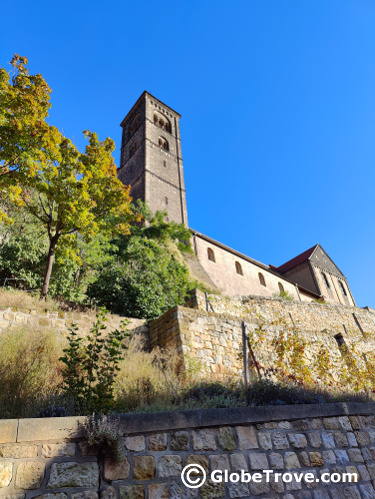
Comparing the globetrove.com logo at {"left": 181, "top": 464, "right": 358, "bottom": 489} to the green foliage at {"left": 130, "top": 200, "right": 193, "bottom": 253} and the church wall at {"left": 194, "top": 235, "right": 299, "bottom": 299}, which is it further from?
the church wall at {"left": 194, "top": 235, "right": 299, "bottom": 299}

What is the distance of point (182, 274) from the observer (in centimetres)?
1376

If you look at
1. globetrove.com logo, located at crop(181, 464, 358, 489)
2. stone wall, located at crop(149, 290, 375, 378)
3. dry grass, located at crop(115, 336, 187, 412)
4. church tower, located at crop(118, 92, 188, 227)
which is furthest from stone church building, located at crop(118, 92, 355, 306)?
globetrove.com logo, located at crop(181, 464, 358, 489)

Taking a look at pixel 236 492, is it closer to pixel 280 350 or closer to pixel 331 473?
pixel 331 473

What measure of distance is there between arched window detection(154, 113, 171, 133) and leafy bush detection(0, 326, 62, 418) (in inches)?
1145

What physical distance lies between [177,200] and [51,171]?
58.6ft

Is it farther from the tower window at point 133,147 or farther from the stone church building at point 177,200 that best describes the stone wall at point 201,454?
the tower window at point 133,147

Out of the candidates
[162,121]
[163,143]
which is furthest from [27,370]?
[162,121]

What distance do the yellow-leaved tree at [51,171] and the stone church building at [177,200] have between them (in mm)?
10614

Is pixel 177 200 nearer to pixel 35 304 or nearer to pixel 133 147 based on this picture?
pixel 133 147

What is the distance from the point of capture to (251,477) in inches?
160

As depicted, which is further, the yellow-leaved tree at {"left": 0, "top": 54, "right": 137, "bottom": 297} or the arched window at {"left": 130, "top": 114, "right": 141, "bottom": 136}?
the arched window at {"left": 130, "top": 114, "right": 141, "bottom": 136}

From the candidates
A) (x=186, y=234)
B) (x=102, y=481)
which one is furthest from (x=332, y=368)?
(x=186, y=234)

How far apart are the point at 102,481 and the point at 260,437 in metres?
2.04

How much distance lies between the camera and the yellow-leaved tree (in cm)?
805
